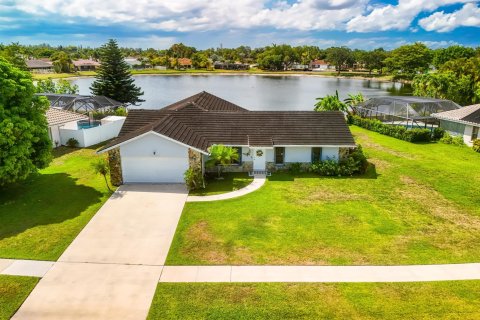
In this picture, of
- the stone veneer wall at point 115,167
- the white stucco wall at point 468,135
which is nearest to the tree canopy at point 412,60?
the white stucco wall at point 468,135

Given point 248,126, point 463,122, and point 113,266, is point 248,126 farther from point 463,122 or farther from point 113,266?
point 463,122

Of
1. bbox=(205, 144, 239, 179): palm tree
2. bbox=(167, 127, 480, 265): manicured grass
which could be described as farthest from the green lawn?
bbox=(205, 144, 239, 179): palm tree

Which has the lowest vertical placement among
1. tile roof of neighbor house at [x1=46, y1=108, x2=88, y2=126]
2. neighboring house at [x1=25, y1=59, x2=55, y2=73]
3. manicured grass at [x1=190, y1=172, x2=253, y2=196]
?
manicured grass at [x1=190, y1=172, x2=253, y2=196]

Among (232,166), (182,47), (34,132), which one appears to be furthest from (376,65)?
(34,132)

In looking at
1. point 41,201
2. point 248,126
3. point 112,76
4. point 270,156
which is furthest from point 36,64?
point 270,156

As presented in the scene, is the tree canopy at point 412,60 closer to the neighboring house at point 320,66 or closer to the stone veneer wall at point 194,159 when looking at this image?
the neighboring house at point 320,66

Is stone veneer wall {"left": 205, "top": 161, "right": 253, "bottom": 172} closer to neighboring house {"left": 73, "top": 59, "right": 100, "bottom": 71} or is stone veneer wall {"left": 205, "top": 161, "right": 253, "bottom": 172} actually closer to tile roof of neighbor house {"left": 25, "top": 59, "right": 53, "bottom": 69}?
tile roof of neighbor house {"left": 25, "top": 59, "right": 53, "bottom": 69}

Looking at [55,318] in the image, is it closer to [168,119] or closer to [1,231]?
[1,231]
